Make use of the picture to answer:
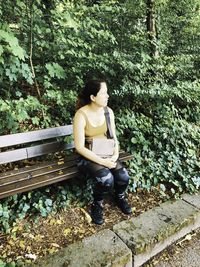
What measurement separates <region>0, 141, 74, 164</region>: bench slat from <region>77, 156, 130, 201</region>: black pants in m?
0.43

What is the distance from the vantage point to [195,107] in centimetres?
550

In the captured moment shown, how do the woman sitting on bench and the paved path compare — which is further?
the woman sitting on bench

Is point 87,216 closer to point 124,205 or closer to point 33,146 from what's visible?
point 124,205

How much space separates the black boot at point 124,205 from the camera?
338 centimetres

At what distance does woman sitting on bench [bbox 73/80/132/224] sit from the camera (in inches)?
126

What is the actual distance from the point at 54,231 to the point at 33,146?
1.06 m

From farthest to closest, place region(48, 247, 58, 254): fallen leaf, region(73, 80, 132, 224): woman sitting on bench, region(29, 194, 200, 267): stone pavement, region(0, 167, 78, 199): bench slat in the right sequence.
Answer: region(73, 80, 132, 224): woman sitting on bench → region(0, 167, 78, 199): bench slat → region(48, 247, 58, 254): fallen leaf → region(29, 194, 200, 267): stone pavement

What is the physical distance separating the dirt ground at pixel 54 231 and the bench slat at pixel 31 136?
0.91m

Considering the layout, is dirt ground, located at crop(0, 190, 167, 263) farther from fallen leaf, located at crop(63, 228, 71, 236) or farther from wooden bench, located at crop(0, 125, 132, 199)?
wooden bench, located at crop(0, 125, 132, 199)

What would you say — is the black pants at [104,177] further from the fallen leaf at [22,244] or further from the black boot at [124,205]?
the fallen leaf at [22,244]

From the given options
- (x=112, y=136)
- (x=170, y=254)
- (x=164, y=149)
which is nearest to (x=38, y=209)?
(x=112, y=136)

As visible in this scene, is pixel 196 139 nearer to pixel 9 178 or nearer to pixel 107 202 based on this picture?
pixel 107 202

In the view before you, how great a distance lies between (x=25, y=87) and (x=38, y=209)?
2867 mm

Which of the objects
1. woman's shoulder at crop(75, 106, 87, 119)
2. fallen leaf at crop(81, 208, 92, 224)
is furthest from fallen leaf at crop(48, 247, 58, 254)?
woman's shoulder at crop(75, 106, 87, 119)
